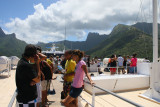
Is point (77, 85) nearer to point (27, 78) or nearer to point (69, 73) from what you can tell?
point (69, 73)

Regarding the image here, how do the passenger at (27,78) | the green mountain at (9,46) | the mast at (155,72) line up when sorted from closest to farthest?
the passenger at (27,78) → the mast at (155,72) → the green mountain at (9,46)

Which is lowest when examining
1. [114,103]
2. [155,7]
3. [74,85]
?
[114,103]

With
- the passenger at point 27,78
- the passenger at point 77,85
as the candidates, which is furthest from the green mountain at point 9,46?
the passenger at point 27,78

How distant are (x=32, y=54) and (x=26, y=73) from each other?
34 cm

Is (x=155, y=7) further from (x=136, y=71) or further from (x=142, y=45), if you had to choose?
(x=142, y=45)

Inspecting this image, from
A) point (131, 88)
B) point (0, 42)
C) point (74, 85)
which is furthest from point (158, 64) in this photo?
point (0, 42)

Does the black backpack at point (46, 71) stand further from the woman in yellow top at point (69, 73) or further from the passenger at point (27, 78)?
the passenger at point (27, 78)

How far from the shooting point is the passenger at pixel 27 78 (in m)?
2.04

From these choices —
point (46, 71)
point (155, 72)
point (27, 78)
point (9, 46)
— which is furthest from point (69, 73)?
point (9, 46)

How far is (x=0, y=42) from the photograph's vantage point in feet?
458

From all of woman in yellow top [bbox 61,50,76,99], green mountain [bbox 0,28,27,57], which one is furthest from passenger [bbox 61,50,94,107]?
green mountain [bbox 0,28,27,57]

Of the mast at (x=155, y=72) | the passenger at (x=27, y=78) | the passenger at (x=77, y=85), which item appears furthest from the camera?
the mast at (x=155, y=72)

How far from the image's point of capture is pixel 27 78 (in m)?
2.07

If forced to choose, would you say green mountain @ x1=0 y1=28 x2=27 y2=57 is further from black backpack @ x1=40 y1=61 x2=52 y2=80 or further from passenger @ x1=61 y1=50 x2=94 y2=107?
passenger @ x1=61 y1=50 x2=94 y2=107
